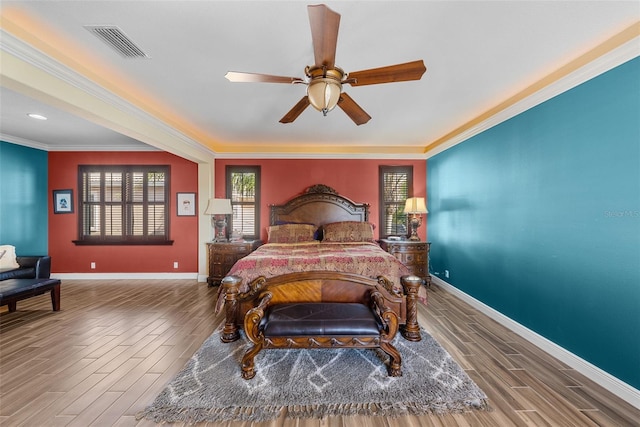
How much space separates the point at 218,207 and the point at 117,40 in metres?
2.98

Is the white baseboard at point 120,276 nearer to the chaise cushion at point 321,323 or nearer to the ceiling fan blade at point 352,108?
the chaise cushion at point 321,323

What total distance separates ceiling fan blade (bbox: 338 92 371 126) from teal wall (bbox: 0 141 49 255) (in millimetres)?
6075

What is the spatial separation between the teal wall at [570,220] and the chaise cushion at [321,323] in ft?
6.10

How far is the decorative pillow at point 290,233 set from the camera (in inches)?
179

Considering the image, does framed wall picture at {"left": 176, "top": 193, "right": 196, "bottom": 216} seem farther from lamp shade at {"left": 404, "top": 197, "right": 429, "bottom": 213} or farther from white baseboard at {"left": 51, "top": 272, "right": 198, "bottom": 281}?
lamp shade at {"left": 404, "top": 197, "right": 429, "bottom": 213}

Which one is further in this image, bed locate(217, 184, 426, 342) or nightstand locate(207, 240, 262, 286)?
nightstand locate(207, 240, 262, 286)

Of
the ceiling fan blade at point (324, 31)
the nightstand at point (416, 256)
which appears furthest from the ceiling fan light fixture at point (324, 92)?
the nightstand at point (416, 256)

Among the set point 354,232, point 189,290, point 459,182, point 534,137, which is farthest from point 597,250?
point 189,290

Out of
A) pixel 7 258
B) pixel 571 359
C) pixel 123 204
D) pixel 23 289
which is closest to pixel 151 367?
pixel 23 289

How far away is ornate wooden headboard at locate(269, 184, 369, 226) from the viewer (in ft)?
16.5

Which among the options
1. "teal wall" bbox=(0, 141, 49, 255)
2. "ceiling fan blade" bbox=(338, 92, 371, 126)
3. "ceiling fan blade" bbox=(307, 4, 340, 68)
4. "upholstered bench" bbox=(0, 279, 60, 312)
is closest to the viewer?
"ceiling fan blade" bbox=(307, 4, 340, 68)

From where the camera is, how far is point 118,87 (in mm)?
2779

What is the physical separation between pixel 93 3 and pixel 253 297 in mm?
2715

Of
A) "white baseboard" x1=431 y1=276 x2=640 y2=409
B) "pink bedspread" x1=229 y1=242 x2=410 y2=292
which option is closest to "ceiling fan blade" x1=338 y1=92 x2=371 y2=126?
"pink bedspread" x1=229 y1=242 x2=410 y2=292
